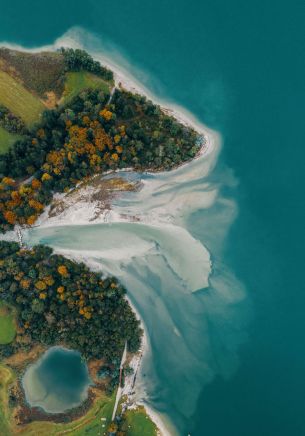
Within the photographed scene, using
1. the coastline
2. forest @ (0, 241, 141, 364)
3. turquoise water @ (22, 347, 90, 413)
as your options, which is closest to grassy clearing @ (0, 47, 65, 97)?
the coastline

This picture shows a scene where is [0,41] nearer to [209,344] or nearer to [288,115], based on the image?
[288,115]

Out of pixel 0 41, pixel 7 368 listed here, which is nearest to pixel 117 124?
pixel 0 41

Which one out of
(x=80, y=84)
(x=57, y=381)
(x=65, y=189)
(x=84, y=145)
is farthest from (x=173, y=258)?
(x=80, y=84)

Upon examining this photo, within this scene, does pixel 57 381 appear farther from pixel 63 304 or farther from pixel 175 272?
pixel 175 272

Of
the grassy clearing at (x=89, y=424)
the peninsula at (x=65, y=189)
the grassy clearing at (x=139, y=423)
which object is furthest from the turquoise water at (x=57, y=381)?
the grassy clearing at (x=139, y=423)

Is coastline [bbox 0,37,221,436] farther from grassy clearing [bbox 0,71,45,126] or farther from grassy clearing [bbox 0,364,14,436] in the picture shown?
grassy clearing [bbox 0,364,14,436]

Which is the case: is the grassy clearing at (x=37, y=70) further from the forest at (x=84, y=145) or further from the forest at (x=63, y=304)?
the forest at (x=63, y=304)
